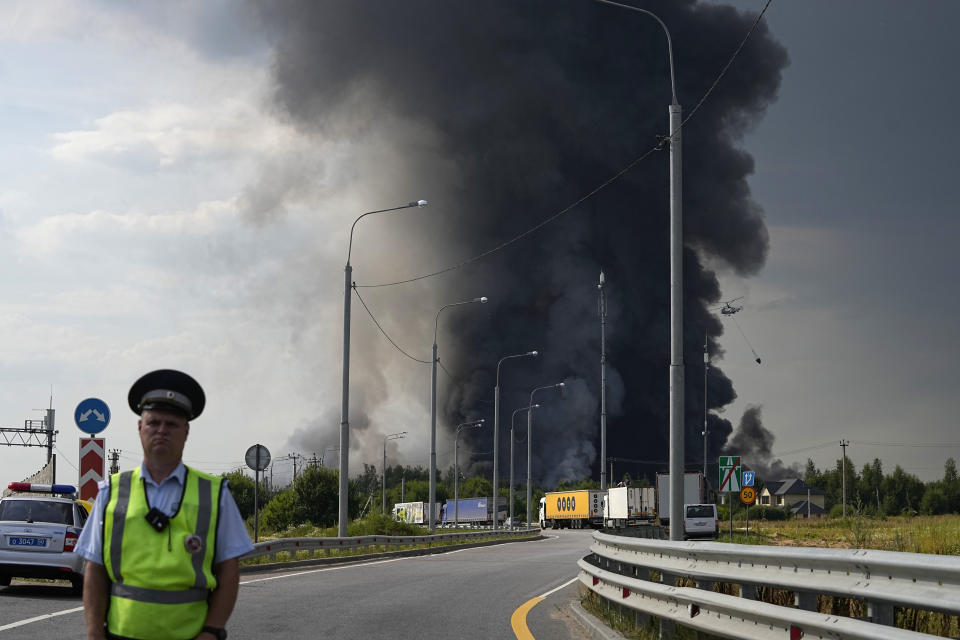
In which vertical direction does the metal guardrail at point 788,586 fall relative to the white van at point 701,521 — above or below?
above

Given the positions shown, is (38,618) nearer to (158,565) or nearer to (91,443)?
(91,443)

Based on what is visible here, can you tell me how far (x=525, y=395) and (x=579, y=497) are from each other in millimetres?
66842

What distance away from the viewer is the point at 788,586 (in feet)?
25.1

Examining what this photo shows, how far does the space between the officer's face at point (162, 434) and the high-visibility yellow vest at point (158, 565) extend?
0.13 meters

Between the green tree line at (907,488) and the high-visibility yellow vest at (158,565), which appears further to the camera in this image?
the green tree line at (907,488)

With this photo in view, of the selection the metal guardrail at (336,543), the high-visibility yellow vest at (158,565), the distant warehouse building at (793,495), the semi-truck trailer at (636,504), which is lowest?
the distant warehouse building at (793,495)

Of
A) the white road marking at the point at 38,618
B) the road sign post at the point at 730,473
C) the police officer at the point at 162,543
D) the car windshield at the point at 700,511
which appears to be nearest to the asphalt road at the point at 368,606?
the white road marking at the point at 38,618

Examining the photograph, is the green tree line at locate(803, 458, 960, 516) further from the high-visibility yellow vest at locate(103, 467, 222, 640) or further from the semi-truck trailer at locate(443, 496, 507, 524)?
the high-visibility yellow vest at locate(103, 467, 222, 640)

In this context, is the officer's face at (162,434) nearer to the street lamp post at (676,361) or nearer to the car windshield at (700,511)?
the street lamp post at (676,361)

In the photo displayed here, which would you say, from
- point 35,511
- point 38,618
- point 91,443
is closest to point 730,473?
point 91,443

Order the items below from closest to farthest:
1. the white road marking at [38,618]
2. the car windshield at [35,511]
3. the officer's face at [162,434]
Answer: the officer's face at [162,434], the white road marking at [38,618], the car windshield at [35,511]

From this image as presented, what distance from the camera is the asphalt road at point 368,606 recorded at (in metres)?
12.6

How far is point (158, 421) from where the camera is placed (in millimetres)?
4367

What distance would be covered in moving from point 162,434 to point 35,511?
13.9 metres
